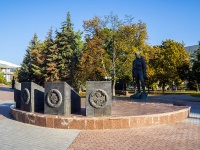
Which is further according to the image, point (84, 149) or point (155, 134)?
point (155, 134)

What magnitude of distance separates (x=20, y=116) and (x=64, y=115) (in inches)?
75.1

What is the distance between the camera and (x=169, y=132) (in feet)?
23.9

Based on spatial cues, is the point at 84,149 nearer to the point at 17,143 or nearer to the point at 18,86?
the point at 17,143

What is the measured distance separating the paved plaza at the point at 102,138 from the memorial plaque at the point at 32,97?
116cm

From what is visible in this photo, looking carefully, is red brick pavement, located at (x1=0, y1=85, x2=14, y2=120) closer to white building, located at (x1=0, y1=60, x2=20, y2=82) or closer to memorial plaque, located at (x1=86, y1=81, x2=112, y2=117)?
memorial plaque, located at (x1=86, y1=81, x2=112, y2=117)

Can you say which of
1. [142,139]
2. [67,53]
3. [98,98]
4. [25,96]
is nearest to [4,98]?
[67,53]

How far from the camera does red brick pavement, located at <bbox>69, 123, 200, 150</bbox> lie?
18.7 feet

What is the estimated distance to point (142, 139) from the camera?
6406mm

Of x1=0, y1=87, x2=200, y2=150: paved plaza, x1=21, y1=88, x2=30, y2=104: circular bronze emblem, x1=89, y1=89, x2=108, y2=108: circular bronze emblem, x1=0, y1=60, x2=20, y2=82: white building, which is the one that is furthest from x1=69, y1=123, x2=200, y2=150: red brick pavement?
x1=0, y1=60, x2=20, y2=82: white building

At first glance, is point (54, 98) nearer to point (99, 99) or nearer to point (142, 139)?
point (99, 99)

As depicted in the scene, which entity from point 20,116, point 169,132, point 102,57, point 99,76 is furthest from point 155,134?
point 99,76

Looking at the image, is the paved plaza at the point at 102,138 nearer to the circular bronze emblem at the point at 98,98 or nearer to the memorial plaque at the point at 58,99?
the memorial plaque at the point at 58,99

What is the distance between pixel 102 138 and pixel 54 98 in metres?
2.70

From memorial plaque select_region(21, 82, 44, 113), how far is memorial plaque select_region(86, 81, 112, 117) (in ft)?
7.52
